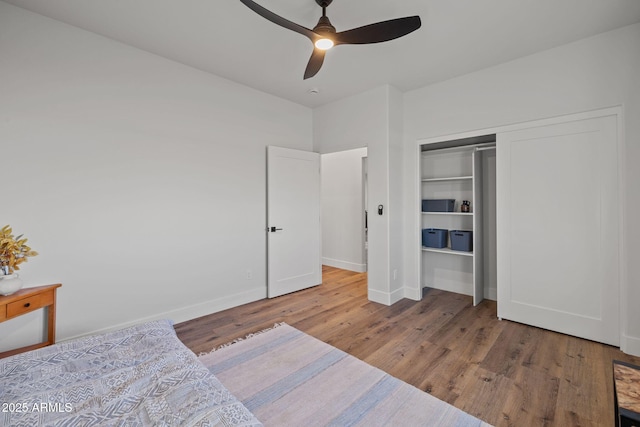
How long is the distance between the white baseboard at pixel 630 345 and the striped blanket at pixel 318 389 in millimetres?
1831

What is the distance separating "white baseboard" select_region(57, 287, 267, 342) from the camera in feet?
9.07

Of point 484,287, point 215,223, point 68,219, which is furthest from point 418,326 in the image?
point 68,219

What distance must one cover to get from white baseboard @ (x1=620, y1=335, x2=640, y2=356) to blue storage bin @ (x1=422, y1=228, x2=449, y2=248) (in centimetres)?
185

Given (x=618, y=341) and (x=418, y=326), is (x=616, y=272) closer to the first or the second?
(x=618, y=341)

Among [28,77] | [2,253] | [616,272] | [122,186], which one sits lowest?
[616,272]

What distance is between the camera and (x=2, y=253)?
199 cm

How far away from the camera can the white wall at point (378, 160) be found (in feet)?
11.8

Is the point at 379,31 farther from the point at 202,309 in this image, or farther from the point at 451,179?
the point at 202,309

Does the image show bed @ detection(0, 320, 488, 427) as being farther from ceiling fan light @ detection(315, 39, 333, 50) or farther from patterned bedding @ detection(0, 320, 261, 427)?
ceiling fan light @ detection(315, 39, 333, 50)

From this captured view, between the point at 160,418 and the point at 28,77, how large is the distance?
9.18 feet

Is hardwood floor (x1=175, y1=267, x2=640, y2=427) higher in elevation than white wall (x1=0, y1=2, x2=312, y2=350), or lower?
lower

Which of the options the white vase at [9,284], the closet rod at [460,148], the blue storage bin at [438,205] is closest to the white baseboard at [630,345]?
the blue storage bin at [438,205]

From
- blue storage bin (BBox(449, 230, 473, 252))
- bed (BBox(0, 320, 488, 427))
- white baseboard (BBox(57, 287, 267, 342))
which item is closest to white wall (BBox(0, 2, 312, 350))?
white baseboard (BBox(57, 287, 267, 342))

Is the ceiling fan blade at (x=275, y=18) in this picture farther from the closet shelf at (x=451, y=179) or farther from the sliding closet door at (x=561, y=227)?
the closet shelf at (x=451, y=179)
